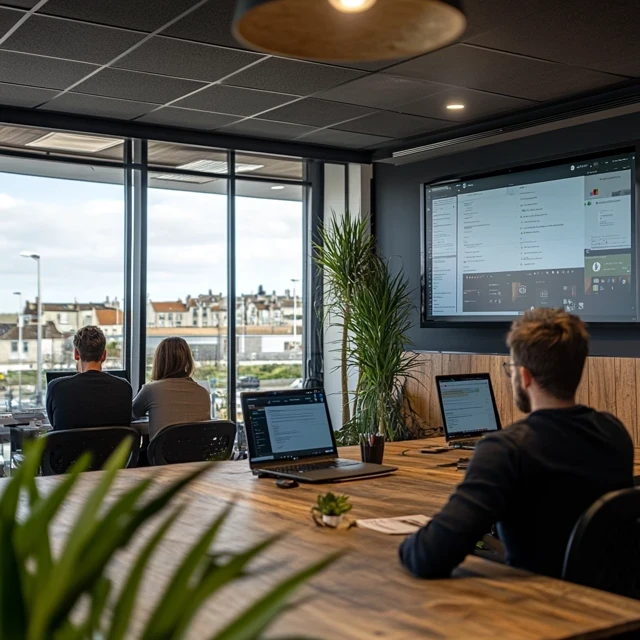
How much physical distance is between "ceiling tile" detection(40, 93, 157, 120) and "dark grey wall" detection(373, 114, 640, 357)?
233 centimetres

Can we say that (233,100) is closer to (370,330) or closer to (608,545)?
(370,330)

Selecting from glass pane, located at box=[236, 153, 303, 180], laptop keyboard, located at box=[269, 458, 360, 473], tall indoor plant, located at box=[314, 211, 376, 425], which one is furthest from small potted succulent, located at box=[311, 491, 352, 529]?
glass pane, located at box=[236, 153, 303, 180]

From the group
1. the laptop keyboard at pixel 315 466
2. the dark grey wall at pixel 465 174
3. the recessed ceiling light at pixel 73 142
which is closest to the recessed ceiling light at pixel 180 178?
the recessed ceiling light at pixel 73 142

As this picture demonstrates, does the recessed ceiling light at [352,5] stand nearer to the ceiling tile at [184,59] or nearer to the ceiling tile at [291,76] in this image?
A: the ceiling tile at [184,59]

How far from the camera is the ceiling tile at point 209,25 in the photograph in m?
4.29

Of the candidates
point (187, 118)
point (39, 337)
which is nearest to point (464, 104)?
point (187, 118)

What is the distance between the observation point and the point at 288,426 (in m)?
3.47

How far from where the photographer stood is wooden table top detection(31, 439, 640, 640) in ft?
5.44

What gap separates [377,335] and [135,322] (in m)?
1.89

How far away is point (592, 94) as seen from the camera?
5934mm

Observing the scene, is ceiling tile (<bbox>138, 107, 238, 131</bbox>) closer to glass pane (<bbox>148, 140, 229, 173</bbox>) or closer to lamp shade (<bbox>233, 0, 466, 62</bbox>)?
glass pane (<bbox>148, 140, 229, 173</bbox>)

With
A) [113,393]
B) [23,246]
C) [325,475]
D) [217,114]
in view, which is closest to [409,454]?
[325,475]

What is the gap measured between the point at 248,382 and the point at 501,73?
11.4ft

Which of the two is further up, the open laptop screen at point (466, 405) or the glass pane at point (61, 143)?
the glass pane at point (61, 143)
